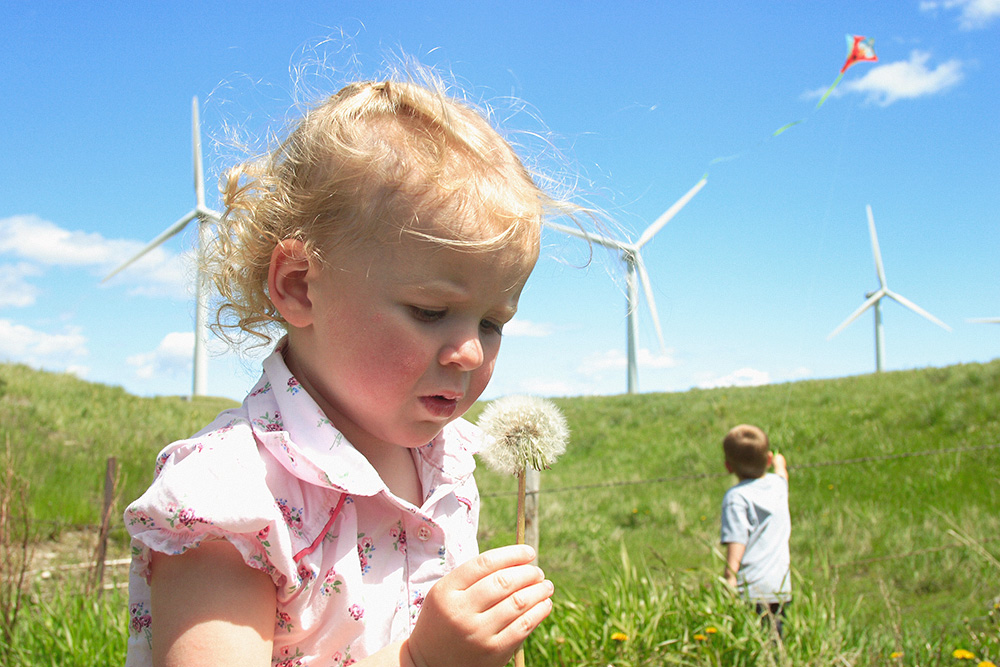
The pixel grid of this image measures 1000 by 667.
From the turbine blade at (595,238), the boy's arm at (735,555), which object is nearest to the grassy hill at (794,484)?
the boy's arm at (735,555)

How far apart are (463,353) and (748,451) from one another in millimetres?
3691

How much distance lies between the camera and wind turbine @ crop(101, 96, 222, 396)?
1778 millimetres

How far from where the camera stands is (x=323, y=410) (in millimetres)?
1313

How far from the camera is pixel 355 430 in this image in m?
1.35

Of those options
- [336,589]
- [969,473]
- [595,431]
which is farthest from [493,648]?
[595,431]

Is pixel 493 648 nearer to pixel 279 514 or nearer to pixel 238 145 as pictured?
pixel 279 514

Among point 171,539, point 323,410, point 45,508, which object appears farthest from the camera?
point 45,508

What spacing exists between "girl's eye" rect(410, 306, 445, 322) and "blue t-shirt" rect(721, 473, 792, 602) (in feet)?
11.4

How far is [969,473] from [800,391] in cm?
734

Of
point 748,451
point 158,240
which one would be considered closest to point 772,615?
point 748,451

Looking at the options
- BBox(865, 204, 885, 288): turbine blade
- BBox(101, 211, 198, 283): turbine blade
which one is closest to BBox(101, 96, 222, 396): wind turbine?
BBox(101, 211, 198, 283): turbine blade

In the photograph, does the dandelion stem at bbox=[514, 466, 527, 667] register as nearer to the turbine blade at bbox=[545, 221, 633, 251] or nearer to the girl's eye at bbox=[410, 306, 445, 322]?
the girl's eye at bbox=[410, 306, 445, 322]

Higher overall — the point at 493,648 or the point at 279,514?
the point at 279,514

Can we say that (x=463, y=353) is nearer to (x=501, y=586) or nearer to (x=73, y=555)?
(x=501, y=586)
